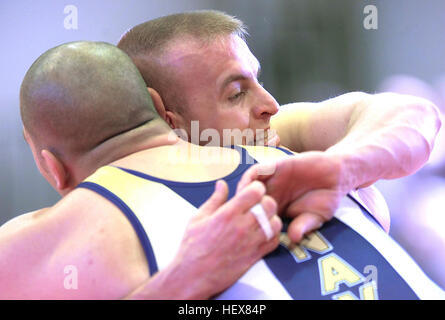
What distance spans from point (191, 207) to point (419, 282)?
2.01ft

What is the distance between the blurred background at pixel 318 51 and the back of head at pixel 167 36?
69.4 inches

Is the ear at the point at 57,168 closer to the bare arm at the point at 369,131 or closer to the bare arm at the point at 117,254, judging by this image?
the bare arm at the point at 117,254

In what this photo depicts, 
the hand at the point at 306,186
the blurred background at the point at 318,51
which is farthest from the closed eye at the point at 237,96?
the blurred background at the point at 318,51

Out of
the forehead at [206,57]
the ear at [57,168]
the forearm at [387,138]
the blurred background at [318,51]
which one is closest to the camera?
the forearm at [387,138]

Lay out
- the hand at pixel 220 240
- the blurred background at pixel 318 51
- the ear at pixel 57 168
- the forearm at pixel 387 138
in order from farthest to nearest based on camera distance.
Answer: the blurred background at pixel 318 51 → the ear at pixel 57 168 → the forearm at pixel 387 138 → the hand at pixel 220 240

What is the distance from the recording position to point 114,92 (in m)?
1.66

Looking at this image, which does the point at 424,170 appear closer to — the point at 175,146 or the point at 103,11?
the point at 103,11

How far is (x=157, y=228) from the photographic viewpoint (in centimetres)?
134

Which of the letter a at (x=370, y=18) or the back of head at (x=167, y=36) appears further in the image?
the letter a at (x=370, y=18)

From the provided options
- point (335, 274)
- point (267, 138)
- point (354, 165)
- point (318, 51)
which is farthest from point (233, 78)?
point (318, 51)

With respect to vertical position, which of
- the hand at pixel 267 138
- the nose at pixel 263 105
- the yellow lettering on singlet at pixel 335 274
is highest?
the nose at pixel 263 105

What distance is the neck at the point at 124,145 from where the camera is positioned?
1.64 meters

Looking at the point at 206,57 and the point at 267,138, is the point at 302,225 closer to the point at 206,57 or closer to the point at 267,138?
the point at 267,138

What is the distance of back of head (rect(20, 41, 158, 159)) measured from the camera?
1629 mm
